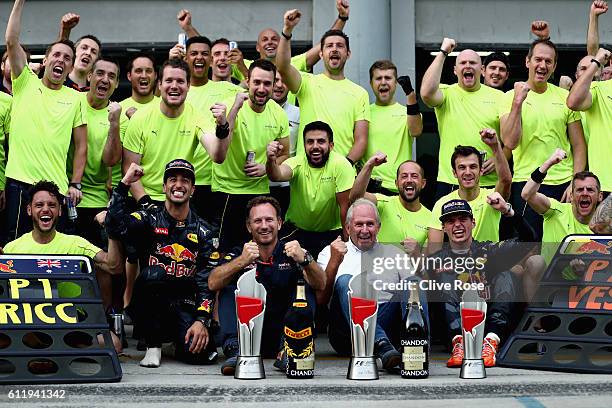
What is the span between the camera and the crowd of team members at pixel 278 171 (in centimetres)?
791

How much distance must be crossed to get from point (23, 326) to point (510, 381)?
307 cm

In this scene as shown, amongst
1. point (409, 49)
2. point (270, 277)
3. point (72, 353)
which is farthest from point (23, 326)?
point (409, 49)

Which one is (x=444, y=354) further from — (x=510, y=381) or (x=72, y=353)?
(x=72, y=353)

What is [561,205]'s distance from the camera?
8.73 metres

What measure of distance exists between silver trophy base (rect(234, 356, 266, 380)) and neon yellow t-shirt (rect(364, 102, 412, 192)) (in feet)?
10.3

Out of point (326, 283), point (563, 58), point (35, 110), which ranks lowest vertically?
point (326, 283)

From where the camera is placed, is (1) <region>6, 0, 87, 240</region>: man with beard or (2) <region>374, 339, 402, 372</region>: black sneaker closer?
(2) <region>374, 339, 402, 372</region>: black sneaker

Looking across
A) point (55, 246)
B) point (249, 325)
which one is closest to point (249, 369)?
point (249, 325)

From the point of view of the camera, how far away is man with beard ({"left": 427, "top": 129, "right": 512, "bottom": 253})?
28.5 ft

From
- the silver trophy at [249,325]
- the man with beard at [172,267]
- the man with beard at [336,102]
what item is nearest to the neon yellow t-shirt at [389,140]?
the man with beard at [336,102]

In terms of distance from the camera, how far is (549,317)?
7.38 meters

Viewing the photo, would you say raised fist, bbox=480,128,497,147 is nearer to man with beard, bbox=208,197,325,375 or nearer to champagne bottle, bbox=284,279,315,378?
man with beard, bbox=208,197,325,375

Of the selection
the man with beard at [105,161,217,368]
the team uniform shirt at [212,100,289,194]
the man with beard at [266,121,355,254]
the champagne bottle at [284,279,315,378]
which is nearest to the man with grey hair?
the champagne bottle at [284,279,315,378]

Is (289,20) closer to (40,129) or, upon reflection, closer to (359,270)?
(40,129)
